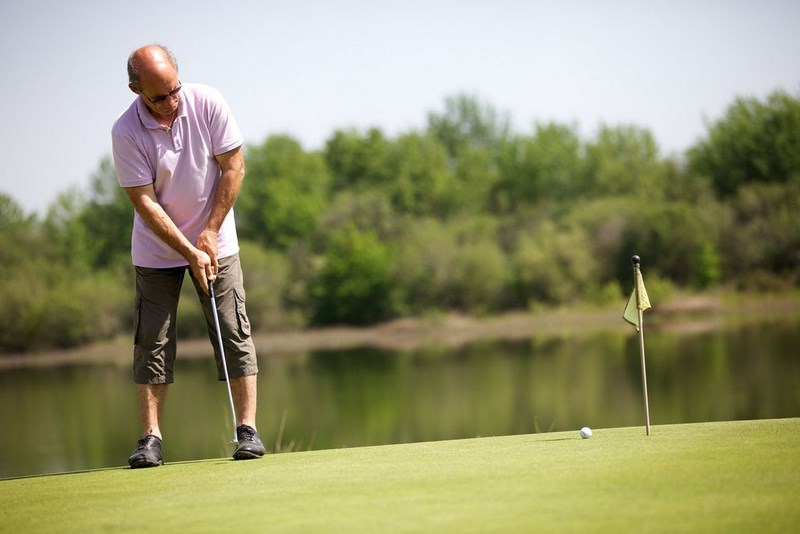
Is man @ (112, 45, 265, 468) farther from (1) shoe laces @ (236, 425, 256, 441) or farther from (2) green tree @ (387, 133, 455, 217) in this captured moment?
(2) green tree @ (387, 133, 455, 217)

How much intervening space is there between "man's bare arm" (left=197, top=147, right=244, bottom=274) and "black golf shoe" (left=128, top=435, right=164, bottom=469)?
0.78 metres

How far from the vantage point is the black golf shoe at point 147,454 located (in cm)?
430

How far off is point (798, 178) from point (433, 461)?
147 ft

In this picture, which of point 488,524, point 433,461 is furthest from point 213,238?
point 488,524

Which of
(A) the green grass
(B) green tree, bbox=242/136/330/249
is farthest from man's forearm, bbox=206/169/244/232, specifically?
(B) green tree, bbox=242/136/330/249

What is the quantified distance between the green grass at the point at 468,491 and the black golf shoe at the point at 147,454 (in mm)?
172

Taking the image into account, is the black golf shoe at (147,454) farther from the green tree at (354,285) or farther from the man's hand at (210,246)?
the green tree at (354,285)

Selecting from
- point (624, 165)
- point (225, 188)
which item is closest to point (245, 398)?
point (225, 188)

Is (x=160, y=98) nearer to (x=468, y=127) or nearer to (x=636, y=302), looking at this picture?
(x=636, y=302)

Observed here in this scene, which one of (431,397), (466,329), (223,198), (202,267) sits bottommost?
(466,329)

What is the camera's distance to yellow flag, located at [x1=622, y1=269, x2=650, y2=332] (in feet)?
13.8

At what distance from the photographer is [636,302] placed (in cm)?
429

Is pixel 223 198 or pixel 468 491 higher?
pixel 223 198

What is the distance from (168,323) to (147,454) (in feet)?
2.04
